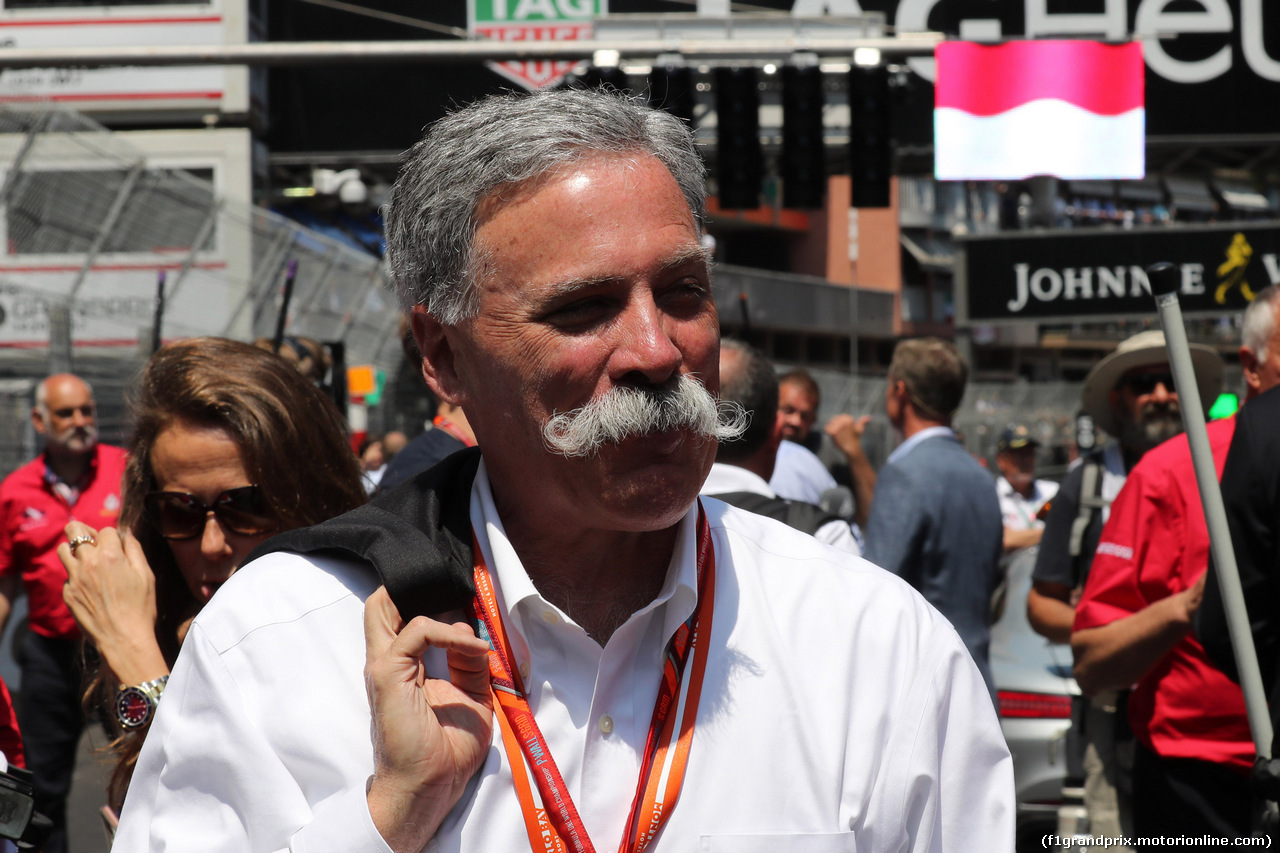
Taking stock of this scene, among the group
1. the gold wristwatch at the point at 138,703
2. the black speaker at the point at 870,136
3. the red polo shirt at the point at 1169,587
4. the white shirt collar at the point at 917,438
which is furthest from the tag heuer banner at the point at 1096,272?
the gold wristwatch at the point at 138,703

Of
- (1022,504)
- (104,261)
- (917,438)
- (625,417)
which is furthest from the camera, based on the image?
(1022,504)

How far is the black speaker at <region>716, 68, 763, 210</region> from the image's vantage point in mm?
10383

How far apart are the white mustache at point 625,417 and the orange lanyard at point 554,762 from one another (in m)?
0.23

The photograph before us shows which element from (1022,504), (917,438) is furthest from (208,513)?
(1022,504)

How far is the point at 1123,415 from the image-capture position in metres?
5.05

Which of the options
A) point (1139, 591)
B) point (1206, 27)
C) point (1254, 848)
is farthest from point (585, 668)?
point (1206, 27)

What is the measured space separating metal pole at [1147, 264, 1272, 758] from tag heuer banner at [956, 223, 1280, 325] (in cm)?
578

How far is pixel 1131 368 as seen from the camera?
5125mm

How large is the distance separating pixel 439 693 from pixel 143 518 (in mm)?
1449

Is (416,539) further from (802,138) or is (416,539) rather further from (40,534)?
(802,138)

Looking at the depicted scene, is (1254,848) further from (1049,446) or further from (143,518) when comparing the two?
(1049,446)

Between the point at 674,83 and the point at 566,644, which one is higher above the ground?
the point at 674,83

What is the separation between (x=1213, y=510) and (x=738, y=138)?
866 centimetres

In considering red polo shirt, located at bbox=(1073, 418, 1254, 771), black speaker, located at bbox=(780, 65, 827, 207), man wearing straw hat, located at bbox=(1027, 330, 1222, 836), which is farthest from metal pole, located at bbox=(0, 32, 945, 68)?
red polo shirt, located at bbox=(1073, 418, 1254, 771)
